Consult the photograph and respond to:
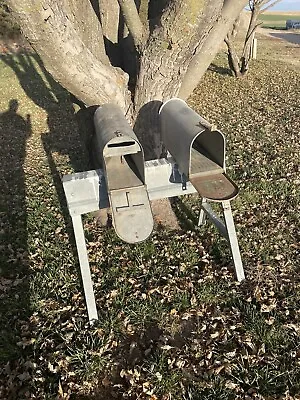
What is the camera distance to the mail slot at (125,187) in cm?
282

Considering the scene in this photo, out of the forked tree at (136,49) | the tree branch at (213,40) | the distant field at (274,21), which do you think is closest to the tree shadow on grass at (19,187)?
the forked tree at (136,49)

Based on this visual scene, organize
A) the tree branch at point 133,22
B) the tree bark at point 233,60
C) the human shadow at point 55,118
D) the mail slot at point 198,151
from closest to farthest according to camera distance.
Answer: the mail slot at point 198,151 → the tree branch at point 133,22 → the human shadow at point 55,118 → the tree bark at point 233,60

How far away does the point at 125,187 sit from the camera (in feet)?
9.87

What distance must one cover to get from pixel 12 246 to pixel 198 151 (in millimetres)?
2559

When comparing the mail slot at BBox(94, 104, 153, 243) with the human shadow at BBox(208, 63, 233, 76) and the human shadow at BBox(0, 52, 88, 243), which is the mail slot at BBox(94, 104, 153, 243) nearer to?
the human shadow at BBox(0, 52, 88, 243)

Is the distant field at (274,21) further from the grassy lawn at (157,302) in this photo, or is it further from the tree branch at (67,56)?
the tree branch at (67,56)

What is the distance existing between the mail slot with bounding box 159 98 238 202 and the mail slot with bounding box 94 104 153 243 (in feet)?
1.21

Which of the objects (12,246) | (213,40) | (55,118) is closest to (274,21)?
(55,118)

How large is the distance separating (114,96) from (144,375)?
2745 mm

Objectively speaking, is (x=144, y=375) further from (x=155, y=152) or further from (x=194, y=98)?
(x=194, y=98)

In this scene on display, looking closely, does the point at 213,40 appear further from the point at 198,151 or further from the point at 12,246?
the point at 12,246

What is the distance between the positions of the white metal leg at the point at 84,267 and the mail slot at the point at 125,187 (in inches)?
17.7

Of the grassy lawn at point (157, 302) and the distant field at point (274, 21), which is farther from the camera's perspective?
the distant field at point (274, 21)

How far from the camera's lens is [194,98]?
1089cm
